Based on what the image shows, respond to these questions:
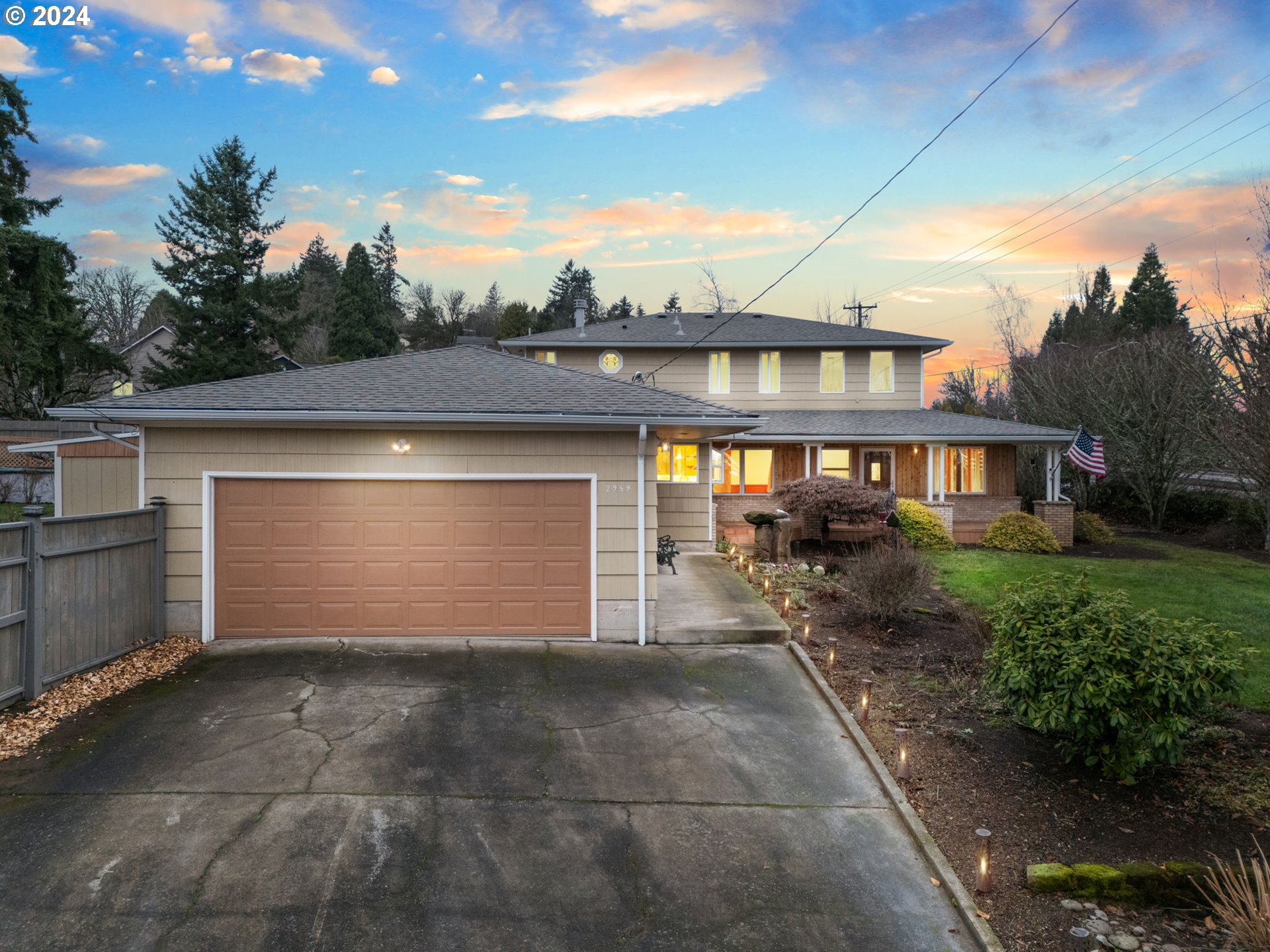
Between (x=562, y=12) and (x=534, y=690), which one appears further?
(x=562, y=12)

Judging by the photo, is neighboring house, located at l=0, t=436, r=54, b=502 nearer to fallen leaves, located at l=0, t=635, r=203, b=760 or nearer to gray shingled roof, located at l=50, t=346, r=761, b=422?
gray shingled roof, located at l=50, t=346, r=761, b=422

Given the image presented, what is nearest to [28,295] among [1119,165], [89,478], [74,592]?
[89,478]

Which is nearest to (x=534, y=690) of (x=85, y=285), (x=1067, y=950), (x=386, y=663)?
(x=386, y=663)

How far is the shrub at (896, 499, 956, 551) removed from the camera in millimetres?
16594

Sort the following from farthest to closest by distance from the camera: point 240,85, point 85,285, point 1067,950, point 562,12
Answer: point 85,285 < point 240,85 < point 562,12 < point 1067,950

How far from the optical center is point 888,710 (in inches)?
252

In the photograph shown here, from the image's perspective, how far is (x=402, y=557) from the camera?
8.27 metres

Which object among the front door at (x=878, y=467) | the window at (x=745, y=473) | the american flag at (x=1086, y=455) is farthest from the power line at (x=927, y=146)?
the american flag at (x=1086, y=455)

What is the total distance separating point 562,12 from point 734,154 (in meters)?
3.69

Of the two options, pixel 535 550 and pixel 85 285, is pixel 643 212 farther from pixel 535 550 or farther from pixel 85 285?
pixel 85 285

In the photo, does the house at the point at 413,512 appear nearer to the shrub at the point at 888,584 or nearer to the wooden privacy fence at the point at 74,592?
the wooden privacy fence at the point at 74,592

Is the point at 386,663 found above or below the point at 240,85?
below

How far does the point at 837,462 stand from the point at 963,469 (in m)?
3.88

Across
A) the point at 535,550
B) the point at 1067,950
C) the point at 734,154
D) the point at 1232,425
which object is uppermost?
the point at 734,154
